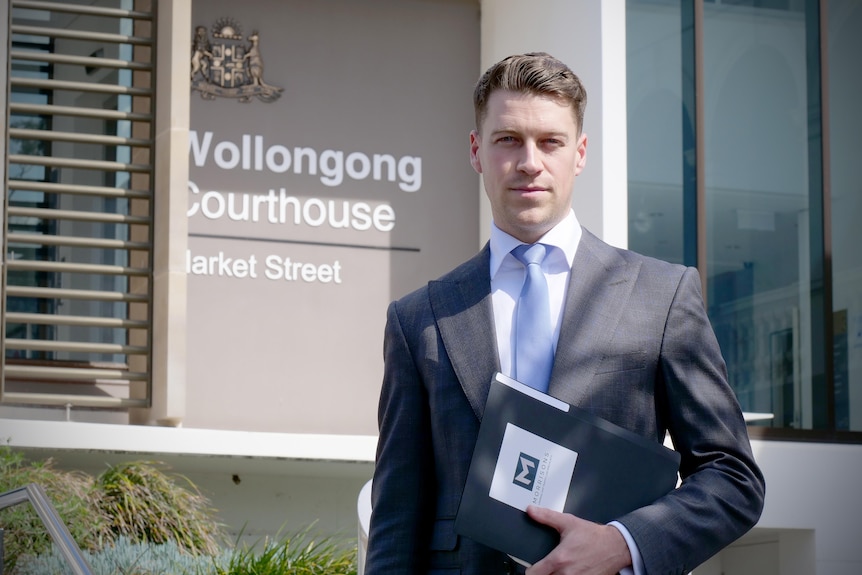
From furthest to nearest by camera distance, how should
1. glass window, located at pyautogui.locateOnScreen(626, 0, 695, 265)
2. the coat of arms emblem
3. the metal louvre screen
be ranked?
the coat of arms emblem
glass window, located at pyautogui.locateOnScreen(626, 0, 695, 265)
the metal louvre screen

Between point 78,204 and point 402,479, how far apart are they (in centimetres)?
692

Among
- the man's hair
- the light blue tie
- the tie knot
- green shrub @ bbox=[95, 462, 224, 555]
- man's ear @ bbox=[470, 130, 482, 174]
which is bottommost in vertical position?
green shrub @ bbox=[95, 462, 224, 555]

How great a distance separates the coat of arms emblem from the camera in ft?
29.7

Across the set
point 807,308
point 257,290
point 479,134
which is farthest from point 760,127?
point 479,134

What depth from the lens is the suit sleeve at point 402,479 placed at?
95.2 inches

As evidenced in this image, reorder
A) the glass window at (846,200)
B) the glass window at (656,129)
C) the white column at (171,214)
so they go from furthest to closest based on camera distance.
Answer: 1. the glass window at (846,200)
2. the glass window at (656,129)
3. the white column at (171,214)

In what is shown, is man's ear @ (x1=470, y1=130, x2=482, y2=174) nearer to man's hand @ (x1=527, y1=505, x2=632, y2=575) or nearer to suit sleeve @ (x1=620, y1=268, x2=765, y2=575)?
suit sleeve @ (x1=620, y1=268, x2=765, y2=575)

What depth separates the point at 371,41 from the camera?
31.3ft

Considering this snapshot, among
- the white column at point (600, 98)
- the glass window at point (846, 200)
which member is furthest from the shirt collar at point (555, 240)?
the glass window at point (846, 200)

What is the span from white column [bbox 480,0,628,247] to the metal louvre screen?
2836mm

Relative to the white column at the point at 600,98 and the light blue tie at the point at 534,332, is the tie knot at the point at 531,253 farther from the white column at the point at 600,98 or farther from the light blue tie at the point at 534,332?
the white column at the point at 600,98

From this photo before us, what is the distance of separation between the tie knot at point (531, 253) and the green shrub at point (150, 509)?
4850 millimetres

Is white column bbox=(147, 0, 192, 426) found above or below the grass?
above

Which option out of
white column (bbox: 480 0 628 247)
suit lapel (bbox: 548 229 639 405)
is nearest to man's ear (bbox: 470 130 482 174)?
suit lapel (bbox: 548 229 639 405)
